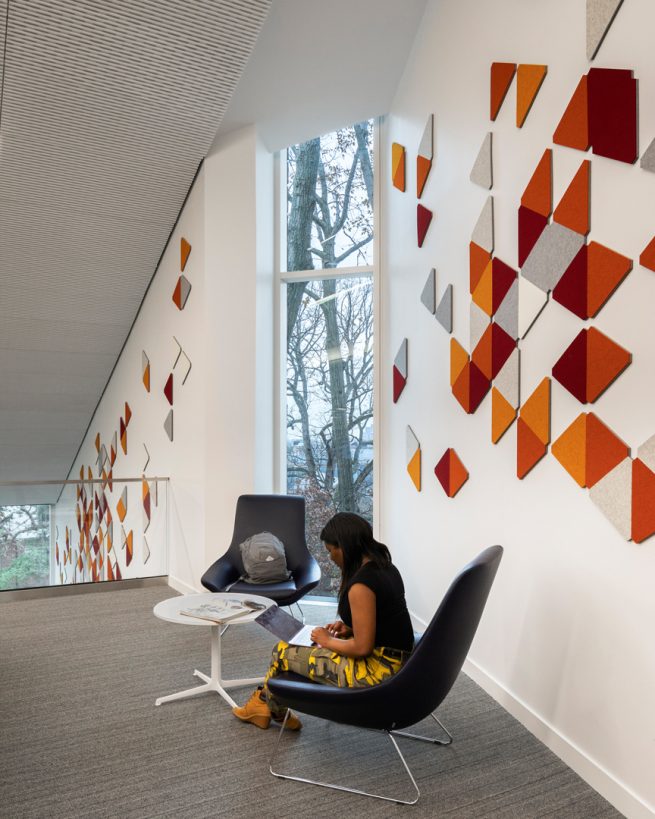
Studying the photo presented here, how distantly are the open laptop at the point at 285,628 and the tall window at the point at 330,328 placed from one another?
2537 mm

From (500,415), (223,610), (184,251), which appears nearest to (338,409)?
(184,251)

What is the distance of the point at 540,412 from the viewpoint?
2.98 meters

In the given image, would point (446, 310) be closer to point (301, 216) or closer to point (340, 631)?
point (340, 631)

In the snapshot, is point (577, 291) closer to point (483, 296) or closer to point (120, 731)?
point (483, 296)

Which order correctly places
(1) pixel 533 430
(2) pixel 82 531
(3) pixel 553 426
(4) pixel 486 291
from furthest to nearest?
(2) pixel 82 531
(4) pixel 486 291
(1) pixel 533 430
(3) pixel 553 426

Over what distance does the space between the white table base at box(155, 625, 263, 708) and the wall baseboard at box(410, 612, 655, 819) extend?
3.90ft

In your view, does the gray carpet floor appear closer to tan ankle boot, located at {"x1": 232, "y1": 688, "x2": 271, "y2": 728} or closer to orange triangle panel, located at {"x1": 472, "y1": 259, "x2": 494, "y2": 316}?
tan ankle boot, located at {"x1": 232, "y1": 688, "x2": 271, "y2": 728}

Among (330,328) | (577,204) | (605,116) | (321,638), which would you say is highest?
(605,116)

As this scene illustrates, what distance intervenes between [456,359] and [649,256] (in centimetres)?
162

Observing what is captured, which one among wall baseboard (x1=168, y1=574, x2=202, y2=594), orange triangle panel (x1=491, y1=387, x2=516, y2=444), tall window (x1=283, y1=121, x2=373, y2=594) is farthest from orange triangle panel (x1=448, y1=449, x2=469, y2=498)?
wall baseboard (x1=168, y1=574, x2=202, y2=594)

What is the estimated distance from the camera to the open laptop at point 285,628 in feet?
9.44

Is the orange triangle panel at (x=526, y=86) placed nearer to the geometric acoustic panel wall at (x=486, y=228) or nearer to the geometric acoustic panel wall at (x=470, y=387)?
the geometric acoustic panel wall at (x=486, y=228)

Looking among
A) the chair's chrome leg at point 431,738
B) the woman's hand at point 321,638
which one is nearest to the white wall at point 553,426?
the chair's chrome leg at point 431,738

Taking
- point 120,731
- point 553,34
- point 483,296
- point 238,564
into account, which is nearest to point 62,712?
point 120,731
